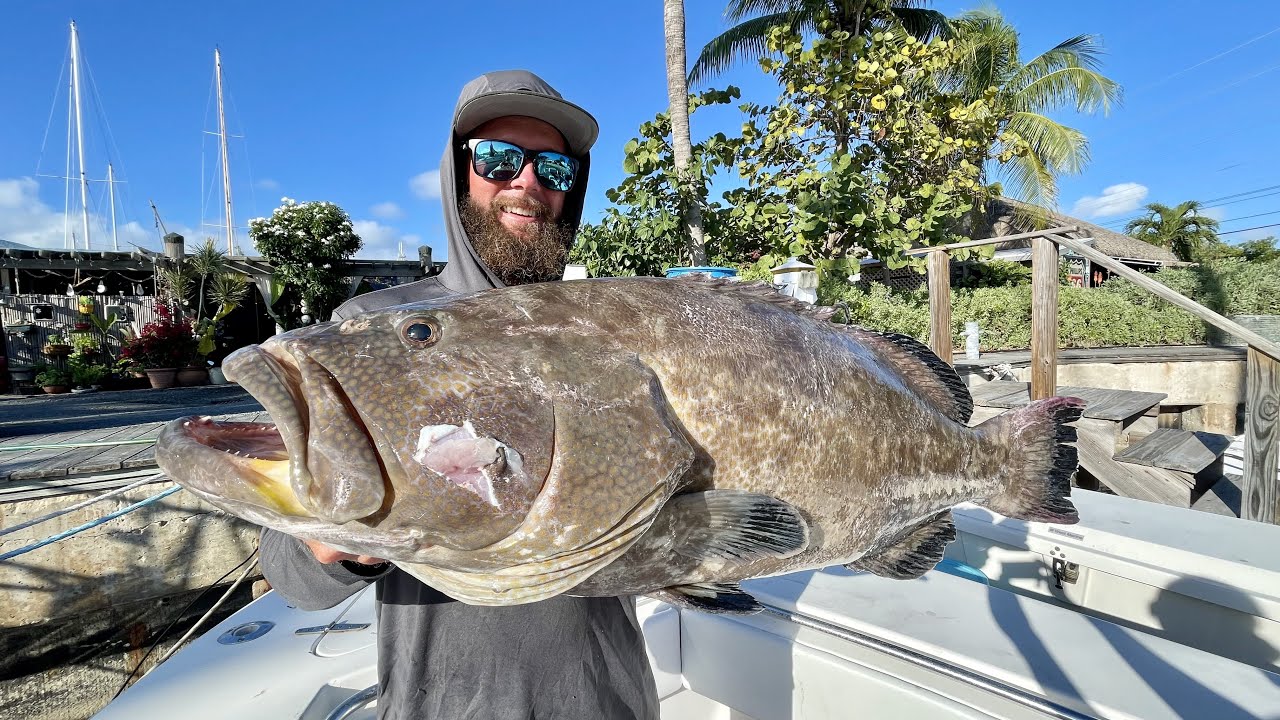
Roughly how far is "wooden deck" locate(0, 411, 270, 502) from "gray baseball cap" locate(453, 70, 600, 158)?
5.43 metres

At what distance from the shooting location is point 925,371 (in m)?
1.80

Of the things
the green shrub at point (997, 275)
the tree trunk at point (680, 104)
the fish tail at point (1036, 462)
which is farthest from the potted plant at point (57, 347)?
the green shrub at point (997, 275)

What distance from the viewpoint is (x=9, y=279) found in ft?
60.4

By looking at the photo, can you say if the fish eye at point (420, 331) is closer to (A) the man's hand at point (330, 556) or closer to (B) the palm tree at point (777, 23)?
(A) the man's hand at point (330, 556)

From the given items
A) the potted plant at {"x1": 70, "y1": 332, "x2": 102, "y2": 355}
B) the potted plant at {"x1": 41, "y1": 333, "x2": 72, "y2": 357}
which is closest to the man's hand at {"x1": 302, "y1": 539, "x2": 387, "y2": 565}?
the potted plant at {"x1": 70, "y1": 332, "x2": 102, "y2": 355}

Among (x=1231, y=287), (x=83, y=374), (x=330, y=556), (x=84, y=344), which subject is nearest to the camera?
(x=330, y=556)

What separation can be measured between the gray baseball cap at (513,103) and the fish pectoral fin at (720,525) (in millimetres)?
1355

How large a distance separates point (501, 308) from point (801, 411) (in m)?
0.69

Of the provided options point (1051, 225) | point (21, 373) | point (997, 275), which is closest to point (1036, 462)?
point (997, 275)

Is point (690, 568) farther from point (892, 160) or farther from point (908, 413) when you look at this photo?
point (892, 160)

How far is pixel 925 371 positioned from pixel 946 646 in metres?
1.01

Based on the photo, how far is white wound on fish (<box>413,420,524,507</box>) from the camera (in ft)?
3.16

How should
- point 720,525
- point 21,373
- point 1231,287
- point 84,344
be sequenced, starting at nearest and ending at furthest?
1. point 720,525
2. point 1231,287
3. point 21,373
4. point 84,344

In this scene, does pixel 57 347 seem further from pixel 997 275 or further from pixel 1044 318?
A: pixel 997 275
